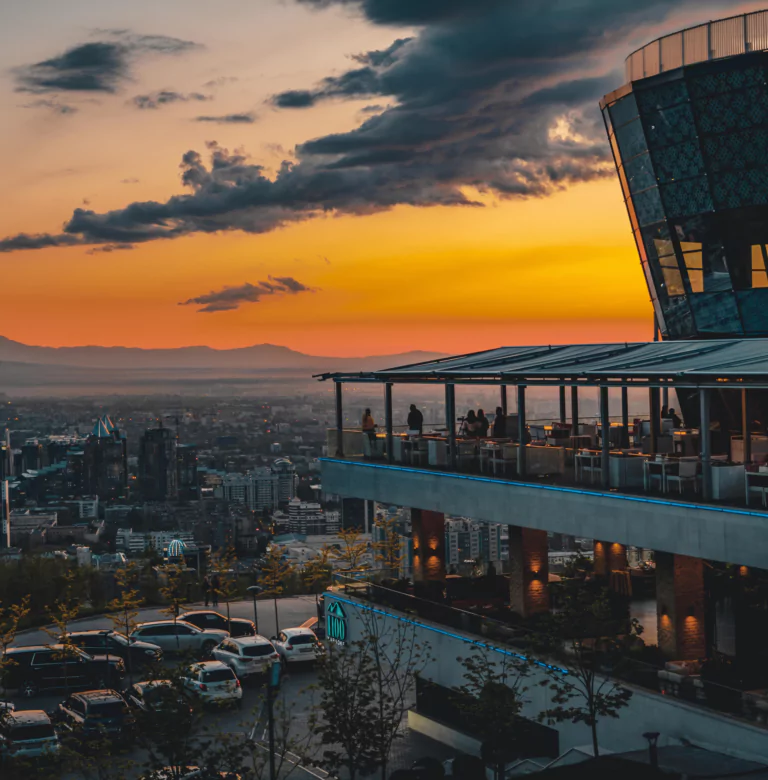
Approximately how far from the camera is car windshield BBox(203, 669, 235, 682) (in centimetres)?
3472

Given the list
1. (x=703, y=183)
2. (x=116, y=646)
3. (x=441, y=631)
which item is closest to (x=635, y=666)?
(x=441, y=631)

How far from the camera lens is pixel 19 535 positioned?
7313 inches

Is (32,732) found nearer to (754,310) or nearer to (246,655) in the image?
(246,655)

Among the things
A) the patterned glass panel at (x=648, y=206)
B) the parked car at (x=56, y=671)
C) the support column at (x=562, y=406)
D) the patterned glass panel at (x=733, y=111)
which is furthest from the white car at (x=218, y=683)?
the patterned glass panel at (x=733, y=111)

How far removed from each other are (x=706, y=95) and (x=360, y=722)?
20972 mm

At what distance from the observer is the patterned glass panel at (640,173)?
3641 centimetres

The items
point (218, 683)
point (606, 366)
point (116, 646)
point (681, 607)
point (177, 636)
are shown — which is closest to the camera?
point (681, 607)

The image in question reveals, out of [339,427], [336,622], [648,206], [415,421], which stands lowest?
[336,622]

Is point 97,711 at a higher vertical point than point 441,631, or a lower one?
lower

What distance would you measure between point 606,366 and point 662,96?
12243 millimetres

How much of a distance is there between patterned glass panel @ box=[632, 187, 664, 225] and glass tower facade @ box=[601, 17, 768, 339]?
32 mm

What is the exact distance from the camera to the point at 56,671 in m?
39.4

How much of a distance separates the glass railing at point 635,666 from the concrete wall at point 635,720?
139 mm

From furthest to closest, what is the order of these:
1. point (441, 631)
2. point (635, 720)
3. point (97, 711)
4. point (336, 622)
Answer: point (336, 622), point (97, 711), point (441, 631), point (635, 720)
